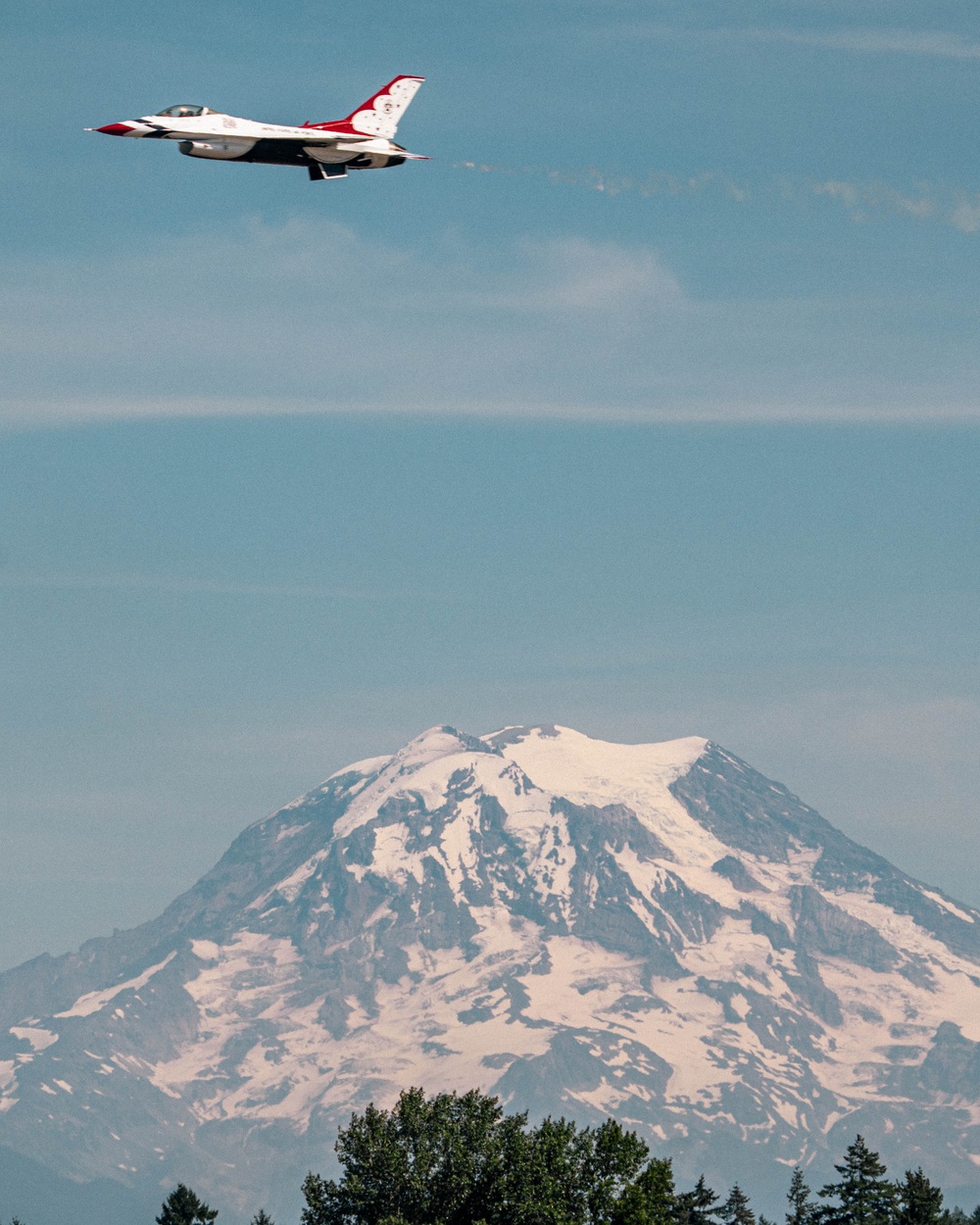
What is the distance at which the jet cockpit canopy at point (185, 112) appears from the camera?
12194 centimetres

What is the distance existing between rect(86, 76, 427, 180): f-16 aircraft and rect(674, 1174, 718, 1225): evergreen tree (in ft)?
276

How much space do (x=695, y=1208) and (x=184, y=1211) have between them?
47.2m

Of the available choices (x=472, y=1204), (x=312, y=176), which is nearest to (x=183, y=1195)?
(x=472, y=1204)

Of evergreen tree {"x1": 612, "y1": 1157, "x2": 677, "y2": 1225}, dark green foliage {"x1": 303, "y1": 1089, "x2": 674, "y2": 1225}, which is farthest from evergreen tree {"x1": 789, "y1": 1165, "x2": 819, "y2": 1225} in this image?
evergreen tree {"x1": 612, "y1": 1157, "x2": 677, "y2": 1225}

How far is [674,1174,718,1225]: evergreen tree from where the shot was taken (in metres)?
156

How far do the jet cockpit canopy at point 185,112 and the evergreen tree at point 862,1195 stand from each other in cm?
9022

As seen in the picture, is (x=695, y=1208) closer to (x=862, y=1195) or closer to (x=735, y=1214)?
(x=735, y=1214)

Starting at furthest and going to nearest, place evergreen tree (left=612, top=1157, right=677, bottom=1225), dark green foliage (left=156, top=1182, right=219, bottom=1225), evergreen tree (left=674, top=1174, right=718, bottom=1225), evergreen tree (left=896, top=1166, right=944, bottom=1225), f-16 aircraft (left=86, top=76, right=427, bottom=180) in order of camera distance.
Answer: dark green foliage (left=156, top=1182, right=219, bottom=1225) → evergreen tree (left=674, top=1174, right=718, bottom=1225) → evergreen tree (left=896, top=1166, right=944, bottom=1225) → f-16 aircraft (left=86, top=76, right=427, bottom=180) → evergreen tree (left=612, top=1157, right=677, bottom=1225)

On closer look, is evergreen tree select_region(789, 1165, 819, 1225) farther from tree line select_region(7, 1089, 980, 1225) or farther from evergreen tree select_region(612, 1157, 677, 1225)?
evergreen tree select_region(612, 1157, 677, 1225)

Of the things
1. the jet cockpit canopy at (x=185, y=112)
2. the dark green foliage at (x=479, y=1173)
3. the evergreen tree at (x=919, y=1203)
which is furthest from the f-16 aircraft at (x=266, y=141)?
the evergreen tree at (x=919, y=1203)

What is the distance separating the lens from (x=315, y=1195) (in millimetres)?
114500

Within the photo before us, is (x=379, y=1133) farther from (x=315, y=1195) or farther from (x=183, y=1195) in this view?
(x=183, y=1195)

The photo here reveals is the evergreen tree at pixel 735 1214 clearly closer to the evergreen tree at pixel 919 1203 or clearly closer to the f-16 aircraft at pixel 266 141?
the evergreen tree at pixel 919 1203

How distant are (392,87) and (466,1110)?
2723 inches
